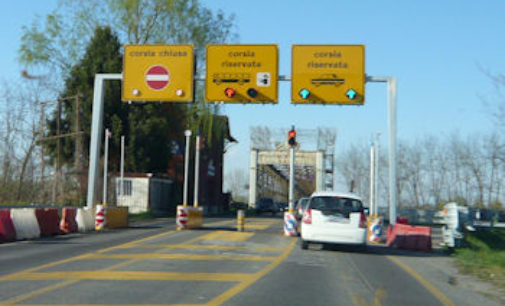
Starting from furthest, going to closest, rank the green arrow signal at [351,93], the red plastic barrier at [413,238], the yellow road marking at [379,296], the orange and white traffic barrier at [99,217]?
the orange and white traffic barrier at [99,217] → the green arrow signal at [351,93] → the red plastic barrier at [413,238] → the yellow road marking at [379,296]

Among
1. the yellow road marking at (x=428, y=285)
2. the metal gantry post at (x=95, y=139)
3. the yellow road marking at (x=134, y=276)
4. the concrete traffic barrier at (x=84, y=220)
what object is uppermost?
the metal gantry post at (x=95, y=139)

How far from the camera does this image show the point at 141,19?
41.0 meters

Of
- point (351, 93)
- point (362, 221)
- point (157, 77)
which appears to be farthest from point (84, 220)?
point (362, 221)

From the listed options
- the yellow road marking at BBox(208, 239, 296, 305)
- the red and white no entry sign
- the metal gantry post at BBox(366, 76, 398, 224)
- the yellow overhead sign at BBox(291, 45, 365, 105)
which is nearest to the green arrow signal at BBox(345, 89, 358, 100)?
the yellow overhead sign at BBox(291, 45, 365, 105)

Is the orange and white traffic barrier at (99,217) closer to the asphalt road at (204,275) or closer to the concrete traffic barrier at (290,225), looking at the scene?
the asphalt road at (204,275)

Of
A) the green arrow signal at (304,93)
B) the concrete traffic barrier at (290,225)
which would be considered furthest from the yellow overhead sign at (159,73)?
the concrete traffic barrier at (290,225)

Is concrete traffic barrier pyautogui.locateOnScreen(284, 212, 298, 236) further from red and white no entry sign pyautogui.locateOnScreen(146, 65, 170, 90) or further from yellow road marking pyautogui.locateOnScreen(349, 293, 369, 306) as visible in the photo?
yellow road marking pyautogui.locateOnScreen(349, 293, 369, 306)

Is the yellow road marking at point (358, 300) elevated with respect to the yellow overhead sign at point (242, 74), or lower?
lower

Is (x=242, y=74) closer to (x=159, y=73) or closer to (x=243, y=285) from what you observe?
(x=159, y=73)

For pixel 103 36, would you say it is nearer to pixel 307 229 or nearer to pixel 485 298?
pixel 307 229

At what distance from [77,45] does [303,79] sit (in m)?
24.0

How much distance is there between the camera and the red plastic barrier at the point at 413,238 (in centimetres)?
1941

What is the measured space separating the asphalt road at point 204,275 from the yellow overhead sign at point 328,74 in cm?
664

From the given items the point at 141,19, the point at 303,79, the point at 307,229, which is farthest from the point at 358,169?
the point at 307,229
